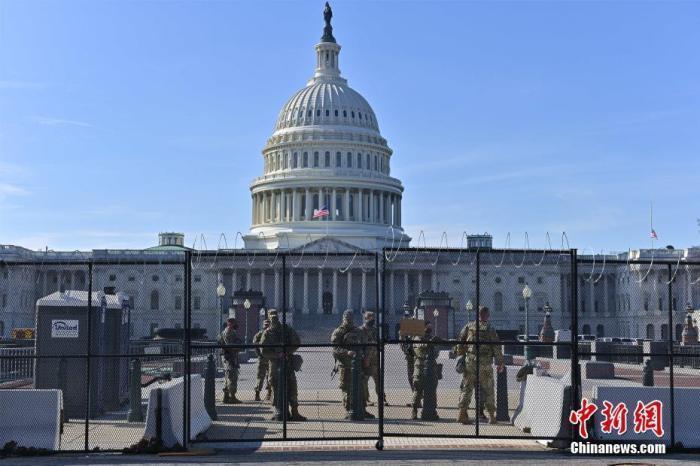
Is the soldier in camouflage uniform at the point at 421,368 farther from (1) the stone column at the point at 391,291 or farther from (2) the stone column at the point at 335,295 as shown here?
(2) the stone column at the point at 335,295

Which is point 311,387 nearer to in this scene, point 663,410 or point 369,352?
point 369,352

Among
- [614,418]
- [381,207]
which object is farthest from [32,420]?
[381,207]

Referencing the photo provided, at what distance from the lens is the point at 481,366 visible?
20156 millimetres

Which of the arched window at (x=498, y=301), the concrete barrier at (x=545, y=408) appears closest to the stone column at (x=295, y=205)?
the arched window at (x=498, y=301)

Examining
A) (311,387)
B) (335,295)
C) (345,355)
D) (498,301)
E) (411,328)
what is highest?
(335,295)

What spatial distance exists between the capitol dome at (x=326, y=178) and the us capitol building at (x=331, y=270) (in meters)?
0.18

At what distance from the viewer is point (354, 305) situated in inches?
4328

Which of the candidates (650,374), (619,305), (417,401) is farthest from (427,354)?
(619,305)

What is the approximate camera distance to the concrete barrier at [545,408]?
17.6 m

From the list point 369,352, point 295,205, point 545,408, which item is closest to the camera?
point 545,408

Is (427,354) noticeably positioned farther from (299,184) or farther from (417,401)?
(299,184)

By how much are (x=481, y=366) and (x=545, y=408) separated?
6.67 feet

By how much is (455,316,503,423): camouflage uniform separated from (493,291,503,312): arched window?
3473 inches

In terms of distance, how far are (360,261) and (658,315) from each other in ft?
108
